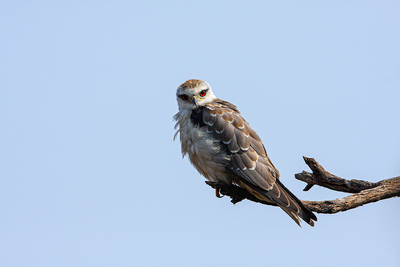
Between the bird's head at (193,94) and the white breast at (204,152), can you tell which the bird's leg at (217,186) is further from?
the bird's head at (193,94)

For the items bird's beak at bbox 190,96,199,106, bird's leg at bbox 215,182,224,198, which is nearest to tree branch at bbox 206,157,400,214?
bird's leg at bbox 215,182,224,198

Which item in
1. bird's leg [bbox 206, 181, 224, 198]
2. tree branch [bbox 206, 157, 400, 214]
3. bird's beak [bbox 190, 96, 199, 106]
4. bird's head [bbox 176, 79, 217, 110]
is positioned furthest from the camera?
bird's head [bbox 176, 79, 217, 110]

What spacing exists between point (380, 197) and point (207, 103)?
3506 millimetres

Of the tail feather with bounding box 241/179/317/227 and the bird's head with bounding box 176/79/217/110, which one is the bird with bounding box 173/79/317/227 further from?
the bird's head with bounding box 176/79/217/110

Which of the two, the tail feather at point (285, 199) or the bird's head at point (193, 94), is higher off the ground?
the bird's head at point (193, 94)

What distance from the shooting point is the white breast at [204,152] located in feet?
21.7

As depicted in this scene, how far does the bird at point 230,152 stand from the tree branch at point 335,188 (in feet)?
0.58

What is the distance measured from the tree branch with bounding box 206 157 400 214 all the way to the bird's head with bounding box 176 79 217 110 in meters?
1.76

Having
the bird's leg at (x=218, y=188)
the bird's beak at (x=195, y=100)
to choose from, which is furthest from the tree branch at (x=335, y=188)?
the bird's beak at (x=195, y=100)

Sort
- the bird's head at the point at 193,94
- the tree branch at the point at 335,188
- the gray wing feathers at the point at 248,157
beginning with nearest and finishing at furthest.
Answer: the tree branch at the point at 335,188 → the gray wing feathers at the point at 248,157 → the bird's head at the point at 193,94

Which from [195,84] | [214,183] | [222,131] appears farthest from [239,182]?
[195,84]

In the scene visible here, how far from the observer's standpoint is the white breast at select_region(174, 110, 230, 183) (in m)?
6.60

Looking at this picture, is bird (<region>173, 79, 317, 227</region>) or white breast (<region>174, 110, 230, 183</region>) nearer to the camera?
bird (<region>173, 79, 317, 227</region>)

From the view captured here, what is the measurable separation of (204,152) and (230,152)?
46 cm
